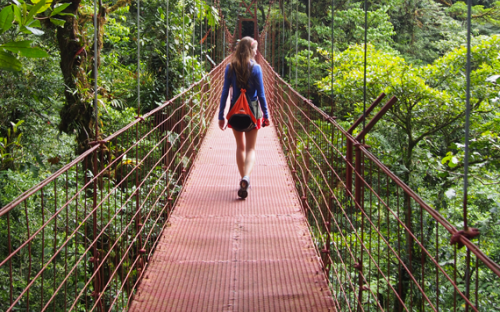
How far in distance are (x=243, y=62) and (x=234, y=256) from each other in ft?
4.03

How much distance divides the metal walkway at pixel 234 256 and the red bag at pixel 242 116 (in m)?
0.46

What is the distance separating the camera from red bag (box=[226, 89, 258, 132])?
313cm

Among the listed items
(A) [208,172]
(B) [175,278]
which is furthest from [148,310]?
(A) [208,172]

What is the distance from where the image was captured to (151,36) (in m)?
6.34

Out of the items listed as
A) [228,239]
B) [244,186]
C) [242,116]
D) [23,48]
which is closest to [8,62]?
[23,48]

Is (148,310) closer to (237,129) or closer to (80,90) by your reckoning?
(237,129)

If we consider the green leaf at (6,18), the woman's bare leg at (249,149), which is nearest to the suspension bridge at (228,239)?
the woman's bare leg at (249,149)

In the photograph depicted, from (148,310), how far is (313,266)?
2.43 ft

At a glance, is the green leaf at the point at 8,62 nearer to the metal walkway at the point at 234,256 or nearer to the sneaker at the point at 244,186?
the metal walkway at the point at 234,256

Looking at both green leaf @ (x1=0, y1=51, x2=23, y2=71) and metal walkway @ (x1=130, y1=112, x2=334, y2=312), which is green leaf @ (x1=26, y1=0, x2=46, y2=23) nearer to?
green leaf @ (x1=0, y1=51, x2=23, y2=71)

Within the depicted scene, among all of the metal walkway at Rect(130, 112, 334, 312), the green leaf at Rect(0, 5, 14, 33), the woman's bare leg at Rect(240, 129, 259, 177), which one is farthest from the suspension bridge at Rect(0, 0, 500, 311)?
the green leaf at Rect(0, 5, 14, 33)

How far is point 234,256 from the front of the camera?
2.41 meters

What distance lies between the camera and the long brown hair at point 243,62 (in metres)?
3.11

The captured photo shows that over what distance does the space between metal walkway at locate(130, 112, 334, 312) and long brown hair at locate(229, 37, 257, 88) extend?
735 millimetres
